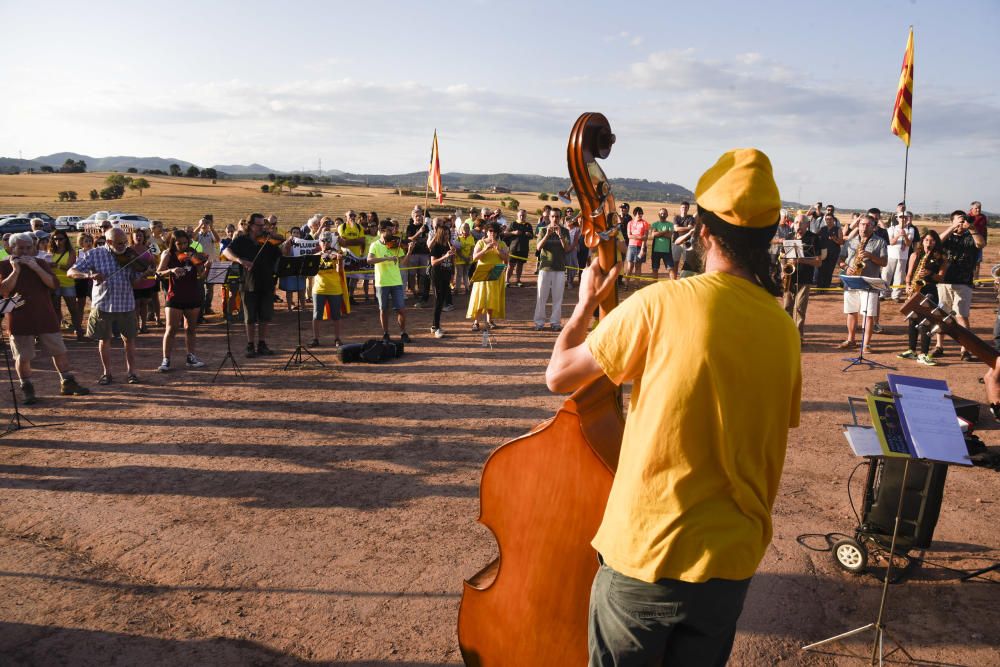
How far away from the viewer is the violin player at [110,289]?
8414mm

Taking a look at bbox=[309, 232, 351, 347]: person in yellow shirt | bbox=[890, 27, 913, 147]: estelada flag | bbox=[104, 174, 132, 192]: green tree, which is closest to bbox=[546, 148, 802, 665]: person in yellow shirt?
bbox=[309, 232, 351, 347]: person in yellow shirt

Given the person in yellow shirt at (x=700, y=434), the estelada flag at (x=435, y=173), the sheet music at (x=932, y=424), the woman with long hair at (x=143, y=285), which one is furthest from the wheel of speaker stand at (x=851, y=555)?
the estelada flag at (x=435, y=173)

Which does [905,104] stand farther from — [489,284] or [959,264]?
[489,284]

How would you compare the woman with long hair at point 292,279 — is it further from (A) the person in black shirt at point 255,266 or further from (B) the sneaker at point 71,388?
(B) the sneaker at point 71,388

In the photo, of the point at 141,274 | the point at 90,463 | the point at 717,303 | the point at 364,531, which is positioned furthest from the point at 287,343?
the point at 717,303

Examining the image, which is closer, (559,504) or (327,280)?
(559,504)

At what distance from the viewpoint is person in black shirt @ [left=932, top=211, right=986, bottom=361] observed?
9.67 m

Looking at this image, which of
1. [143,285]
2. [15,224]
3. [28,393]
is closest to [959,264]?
[28,393]

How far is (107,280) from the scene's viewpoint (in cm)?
843

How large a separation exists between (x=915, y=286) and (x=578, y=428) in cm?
784

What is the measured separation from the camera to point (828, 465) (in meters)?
6.37

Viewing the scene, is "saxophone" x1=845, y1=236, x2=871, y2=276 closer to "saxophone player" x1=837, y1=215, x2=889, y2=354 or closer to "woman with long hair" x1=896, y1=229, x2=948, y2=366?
"saxophone player" x1=837, y1=215, x2=889, y2=354

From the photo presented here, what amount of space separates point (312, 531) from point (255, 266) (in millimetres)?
5988

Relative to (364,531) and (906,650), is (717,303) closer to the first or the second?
(906,650)
